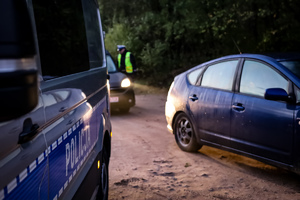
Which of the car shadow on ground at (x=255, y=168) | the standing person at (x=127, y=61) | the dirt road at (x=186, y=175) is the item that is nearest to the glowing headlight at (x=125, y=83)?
the standing person at (x=127, y=61)

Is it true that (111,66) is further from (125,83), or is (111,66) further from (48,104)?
(48,104)

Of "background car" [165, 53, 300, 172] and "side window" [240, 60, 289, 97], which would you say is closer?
"background car" [165, 53, 300, 172]

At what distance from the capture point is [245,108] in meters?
4.98

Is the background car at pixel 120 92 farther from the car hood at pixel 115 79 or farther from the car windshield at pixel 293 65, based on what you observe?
the car windshield at pixel 293 65

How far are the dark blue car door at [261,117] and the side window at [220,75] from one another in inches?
9.4

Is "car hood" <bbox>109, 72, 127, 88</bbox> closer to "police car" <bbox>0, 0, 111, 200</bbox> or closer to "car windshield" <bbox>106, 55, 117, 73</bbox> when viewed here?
"car windshield" <bbox>106, 55, 117, 73</bbox>

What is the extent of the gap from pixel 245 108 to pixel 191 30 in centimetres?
1265

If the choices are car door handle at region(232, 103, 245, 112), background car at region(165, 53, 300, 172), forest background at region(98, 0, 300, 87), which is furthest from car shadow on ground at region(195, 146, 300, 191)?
forest background at region(98, 0, 300, 87)

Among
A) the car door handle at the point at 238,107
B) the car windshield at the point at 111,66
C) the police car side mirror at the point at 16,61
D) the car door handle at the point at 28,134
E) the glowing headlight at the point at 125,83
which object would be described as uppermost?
the police car side mirror at the point at 16,61

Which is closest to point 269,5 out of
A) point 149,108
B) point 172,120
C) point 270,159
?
point 149,108

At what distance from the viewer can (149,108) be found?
12188mm

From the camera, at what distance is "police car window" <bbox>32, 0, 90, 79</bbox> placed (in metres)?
2.06

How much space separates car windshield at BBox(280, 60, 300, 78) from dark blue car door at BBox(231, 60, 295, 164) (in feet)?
0.50

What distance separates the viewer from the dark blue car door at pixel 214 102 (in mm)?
5375
